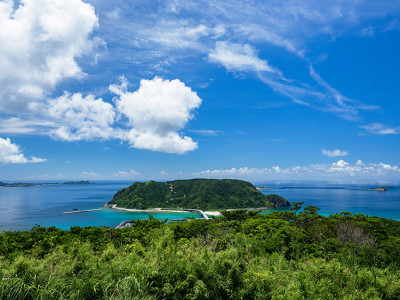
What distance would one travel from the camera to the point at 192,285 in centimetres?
477

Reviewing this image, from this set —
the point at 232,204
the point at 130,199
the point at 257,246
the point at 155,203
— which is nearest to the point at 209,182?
the point at 232,204

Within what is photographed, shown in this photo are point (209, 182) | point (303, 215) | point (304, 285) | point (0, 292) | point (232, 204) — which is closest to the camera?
point (0, 292)

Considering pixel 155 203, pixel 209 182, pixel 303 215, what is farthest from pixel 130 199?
pixel 303 215

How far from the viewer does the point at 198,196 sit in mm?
101000

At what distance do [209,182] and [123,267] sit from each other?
112831 mm

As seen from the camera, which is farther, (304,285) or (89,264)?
(89,264)

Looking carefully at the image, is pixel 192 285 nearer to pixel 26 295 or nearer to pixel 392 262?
pixel 26 295

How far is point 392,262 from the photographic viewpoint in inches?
442

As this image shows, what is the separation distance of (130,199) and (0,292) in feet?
327

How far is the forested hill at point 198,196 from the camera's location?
308 feet

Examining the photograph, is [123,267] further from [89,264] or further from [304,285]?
[304,285]

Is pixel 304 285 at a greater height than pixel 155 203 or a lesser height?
greater

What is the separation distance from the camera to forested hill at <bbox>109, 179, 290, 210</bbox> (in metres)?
94.0

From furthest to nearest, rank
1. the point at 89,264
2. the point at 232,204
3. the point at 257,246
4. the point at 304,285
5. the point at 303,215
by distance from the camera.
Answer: the point at 232,204 → the point at 303,215 → the point at 257,246 → the point at 89,264 → the point at 304,285
